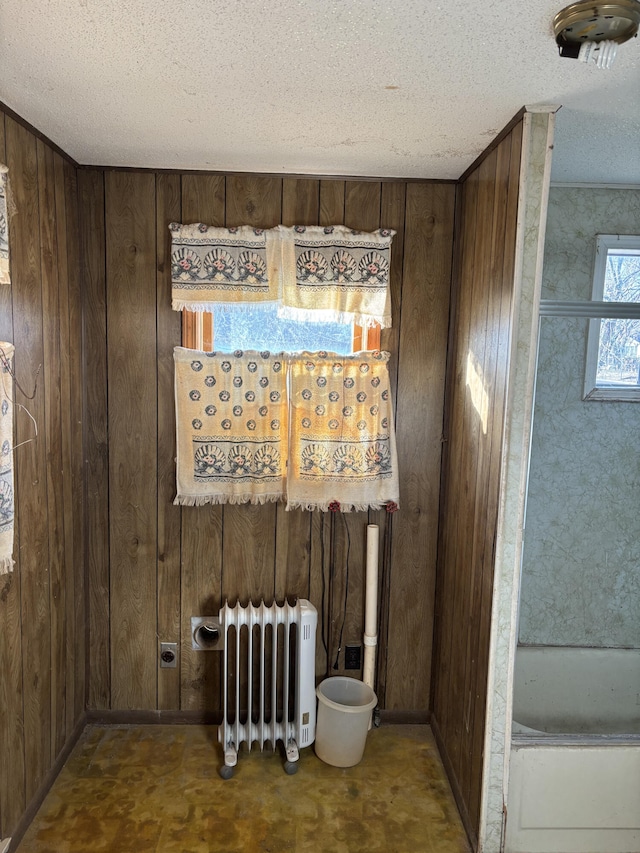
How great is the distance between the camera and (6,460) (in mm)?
1854

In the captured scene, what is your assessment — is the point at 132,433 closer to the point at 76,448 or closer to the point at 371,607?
the point at 76,448

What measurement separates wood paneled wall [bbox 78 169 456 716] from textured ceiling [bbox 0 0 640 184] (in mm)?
203

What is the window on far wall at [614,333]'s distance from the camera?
2727mm

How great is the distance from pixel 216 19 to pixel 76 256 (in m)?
1.43

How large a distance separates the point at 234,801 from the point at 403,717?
89 cm

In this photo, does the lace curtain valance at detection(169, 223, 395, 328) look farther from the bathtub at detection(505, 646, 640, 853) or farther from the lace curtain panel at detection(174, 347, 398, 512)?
the bathtub at detection(505, 646, 640, 853)

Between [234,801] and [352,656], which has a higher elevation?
[352,656]

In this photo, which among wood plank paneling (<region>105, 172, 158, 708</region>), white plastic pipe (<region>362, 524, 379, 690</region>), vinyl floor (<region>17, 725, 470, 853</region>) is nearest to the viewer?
vinyl floor (<region>17, 725, 470, 853</region>)

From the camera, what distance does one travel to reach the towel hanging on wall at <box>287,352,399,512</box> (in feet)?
8.62

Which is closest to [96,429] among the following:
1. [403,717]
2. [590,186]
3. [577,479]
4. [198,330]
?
[198,330]

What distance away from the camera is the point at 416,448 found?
2.77 metres

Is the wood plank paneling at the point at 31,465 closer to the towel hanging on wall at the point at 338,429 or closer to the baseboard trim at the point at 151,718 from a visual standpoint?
the baseboard trim at the point at 151,718

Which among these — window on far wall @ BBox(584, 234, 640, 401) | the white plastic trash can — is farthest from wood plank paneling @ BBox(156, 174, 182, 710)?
window on far wall @ BBox(584, 234, 640, 401)

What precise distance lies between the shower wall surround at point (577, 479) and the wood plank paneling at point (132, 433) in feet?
5.55
